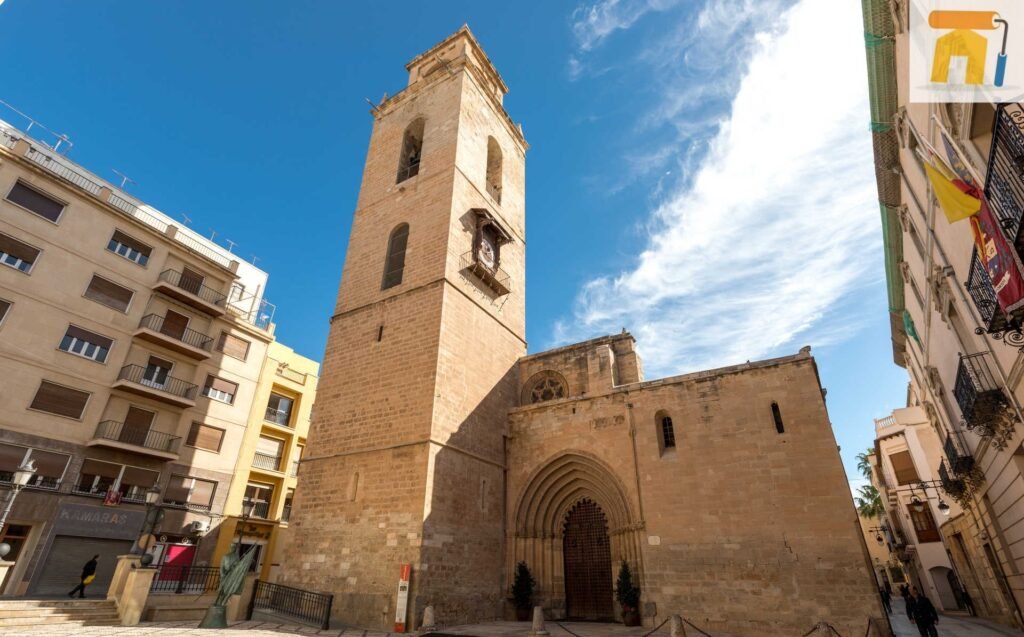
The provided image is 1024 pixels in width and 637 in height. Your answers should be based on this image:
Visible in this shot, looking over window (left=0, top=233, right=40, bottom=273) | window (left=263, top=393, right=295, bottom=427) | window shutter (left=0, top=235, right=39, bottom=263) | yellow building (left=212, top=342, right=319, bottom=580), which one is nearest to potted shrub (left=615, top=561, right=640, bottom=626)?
→ yellow building (left=212, top=342, right=319, bottom=580)

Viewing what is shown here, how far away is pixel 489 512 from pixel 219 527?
10.4 metres

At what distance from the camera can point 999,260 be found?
4.84 metres

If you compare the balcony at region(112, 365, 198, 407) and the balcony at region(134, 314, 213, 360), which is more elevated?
the balcony at region(134, 314, 213, 360)

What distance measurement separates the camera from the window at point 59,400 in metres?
13.0

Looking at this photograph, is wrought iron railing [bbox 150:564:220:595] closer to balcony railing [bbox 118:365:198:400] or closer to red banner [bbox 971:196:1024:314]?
balcony railing [bbox 118:365:198:400]

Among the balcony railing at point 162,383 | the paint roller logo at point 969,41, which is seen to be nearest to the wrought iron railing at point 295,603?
the balcony railing at point 162,383

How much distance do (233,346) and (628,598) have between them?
16.0 metres

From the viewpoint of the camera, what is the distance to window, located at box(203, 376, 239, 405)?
17406mm

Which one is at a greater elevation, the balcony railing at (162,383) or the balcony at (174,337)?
the balcony at (174,337)

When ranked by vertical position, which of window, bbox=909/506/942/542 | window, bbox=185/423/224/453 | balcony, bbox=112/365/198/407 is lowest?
window, bbox=909/506/942/542

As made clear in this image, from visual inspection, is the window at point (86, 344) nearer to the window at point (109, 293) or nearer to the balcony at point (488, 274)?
the window at point (109, 293)

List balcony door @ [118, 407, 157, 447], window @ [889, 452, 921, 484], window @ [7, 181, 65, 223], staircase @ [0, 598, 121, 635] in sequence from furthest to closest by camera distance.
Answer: window @ [889, 452, 921, 484] < balcony door @ [118, 407, 157, 447] < window @ [7, 181, 65, 223] < staircase @ [0, 598, 121, 635]

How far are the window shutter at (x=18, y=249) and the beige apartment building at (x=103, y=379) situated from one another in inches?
1.3

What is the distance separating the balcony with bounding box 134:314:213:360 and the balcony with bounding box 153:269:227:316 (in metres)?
0.87
